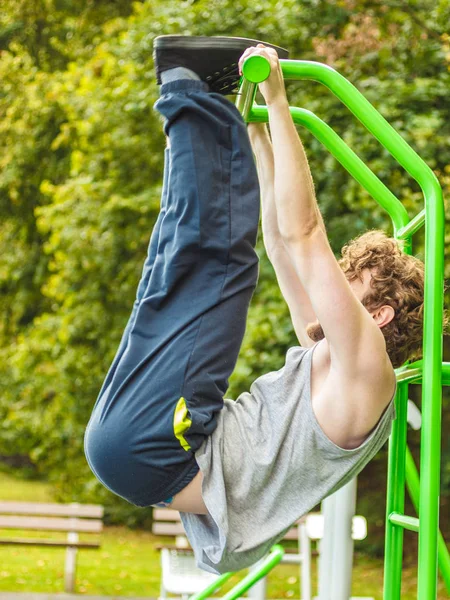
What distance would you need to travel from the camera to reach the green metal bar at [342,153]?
7.30 feet

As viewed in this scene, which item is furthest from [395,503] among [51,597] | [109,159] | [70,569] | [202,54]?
[109,159]

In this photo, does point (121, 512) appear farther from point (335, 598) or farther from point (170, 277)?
point (170, 277)

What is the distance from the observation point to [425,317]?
1764 mm

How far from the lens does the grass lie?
749 cm

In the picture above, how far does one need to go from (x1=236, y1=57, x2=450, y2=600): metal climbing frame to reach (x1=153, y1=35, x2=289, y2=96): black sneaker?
0.05m

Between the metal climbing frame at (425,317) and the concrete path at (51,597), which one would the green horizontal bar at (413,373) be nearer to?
the metal climbing frame at (425,317)

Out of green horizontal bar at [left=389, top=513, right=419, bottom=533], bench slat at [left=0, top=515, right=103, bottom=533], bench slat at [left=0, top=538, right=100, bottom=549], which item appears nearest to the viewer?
green horizontal bar at [left=389, top=513, right=419, bottom=533]

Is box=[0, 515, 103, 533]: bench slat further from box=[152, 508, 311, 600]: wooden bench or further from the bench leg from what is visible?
box=[152, 508, 311, 600]: wooden bench

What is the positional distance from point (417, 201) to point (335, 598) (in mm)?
3070

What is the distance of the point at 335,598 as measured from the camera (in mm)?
3412

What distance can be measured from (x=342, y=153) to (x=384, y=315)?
1.72 ft

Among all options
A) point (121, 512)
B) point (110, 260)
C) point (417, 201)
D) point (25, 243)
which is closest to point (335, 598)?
Answer: point (417, 201)

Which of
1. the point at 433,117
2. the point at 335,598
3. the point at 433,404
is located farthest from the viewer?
the point at 433,117

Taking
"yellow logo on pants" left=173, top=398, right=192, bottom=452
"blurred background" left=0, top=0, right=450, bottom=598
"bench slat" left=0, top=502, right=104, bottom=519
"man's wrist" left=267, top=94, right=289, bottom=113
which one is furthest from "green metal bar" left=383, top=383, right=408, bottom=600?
"bench slat" left=0, top=502, right=104, bottom=519
